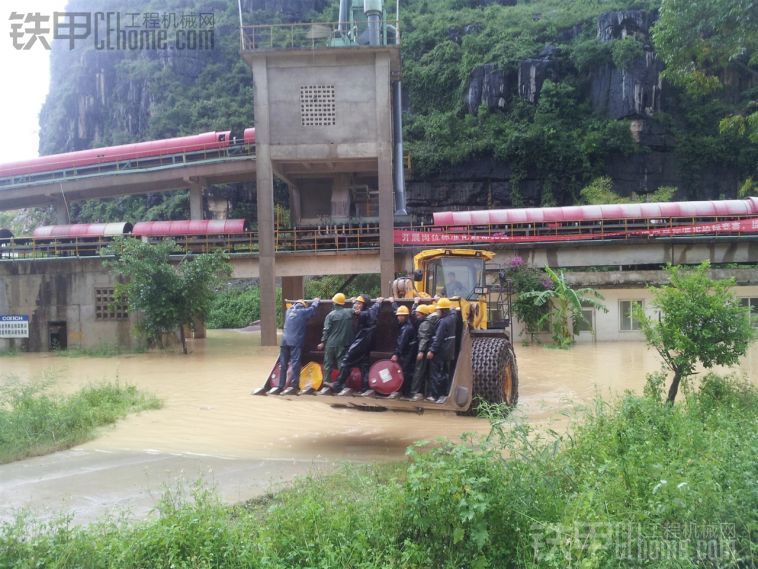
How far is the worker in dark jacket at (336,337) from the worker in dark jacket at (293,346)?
35 centimetres

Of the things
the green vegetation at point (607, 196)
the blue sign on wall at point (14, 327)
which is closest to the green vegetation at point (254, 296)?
the green vegetation at point (607, 196)

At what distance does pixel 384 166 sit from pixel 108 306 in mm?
12251

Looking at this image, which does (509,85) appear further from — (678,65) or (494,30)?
(678,65)

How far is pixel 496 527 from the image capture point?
4016mm

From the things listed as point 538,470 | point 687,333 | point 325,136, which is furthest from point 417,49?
point 538,470

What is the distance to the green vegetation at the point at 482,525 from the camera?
358 cm

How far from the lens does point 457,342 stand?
7.71m

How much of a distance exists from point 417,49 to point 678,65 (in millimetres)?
50071

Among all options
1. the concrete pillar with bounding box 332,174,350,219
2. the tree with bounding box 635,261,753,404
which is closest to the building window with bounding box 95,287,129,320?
the concrete pillar with bounding box 332,174,350,219

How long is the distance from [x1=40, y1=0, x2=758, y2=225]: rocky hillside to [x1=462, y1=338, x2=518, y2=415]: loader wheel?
40.5 meters

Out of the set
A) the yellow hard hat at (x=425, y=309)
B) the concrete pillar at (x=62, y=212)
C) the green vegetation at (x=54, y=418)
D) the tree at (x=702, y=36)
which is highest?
the tree at (x=702, y=36)

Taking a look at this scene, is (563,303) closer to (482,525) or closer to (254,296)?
(482,525)

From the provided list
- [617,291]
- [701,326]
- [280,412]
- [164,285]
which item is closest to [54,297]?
[164,285]

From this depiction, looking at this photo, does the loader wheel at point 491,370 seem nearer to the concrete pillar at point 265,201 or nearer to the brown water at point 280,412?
the brown water at point 280,412
